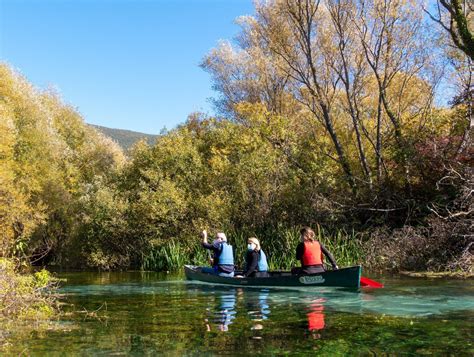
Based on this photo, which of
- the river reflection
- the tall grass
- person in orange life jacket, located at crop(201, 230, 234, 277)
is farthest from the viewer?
the tall grass

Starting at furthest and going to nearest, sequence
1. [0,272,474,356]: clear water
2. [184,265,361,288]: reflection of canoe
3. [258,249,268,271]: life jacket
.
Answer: [258,249,268,271]: life jacket, [184,265,361,288]: reflection of canoe, [0,272,474,356]: clear water

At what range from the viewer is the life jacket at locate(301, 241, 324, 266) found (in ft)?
45.0

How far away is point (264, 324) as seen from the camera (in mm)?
8898

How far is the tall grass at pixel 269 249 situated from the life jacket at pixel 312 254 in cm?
568

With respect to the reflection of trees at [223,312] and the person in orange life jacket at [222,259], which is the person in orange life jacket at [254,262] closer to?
the person in orange life jacket at [222,259]

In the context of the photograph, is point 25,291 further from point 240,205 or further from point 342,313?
point 240,205

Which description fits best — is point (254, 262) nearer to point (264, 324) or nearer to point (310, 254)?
point (310, 254)

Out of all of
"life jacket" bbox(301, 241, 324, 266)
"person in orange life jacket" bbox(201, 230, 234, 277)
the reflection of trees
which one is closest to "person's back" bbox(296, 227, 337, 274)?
"life jacket" bbox(301, 241, 324, 266)

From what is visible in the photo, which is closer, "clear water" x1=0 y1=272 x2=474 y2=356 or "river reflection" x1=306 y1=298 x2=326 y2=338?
"clear water" x1=0 y1=272 x2=474 y2=356

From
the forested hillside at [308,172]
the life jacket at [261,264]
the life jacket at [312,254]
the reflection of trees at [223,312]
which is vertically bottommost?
the reflection of trees at [223,312]

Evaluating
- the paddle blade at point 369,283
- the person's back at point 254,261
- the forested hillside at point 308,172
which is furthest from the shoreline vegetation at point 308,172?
the person's back at point 254,261

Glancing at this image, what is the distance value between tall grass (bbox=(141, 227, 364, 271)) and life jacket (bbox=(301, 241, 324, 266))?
568 cm

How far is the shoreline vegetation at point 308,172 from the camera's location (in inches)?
786

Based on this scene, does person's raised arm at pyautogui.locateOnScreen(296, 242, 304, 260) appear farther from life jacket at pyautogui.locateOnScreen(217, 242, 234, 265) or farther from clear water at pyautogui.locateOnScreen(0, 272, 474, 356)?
life jacket at pyautogui.locateOnScreen(217, 242, 234, 265)
